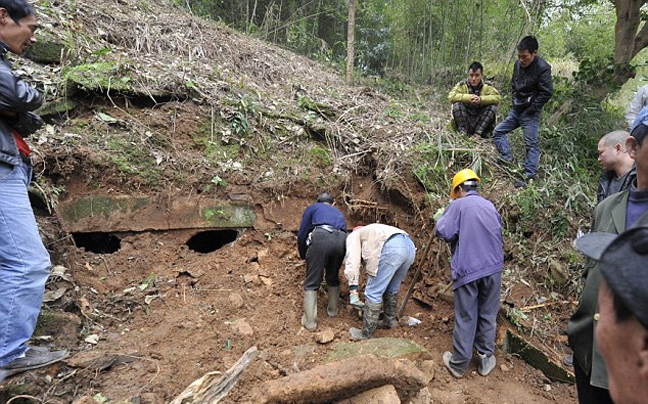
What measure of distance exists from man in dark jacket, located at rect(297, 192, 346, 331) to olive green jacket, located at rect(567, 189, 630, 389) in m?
2.35

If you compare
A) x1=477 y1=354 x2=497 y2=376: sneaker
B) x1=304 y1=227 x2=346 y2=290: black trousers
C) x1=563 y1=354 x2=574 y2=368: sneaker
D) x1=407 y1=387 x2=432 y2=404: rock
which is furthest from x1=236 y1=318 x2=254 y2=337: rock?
x1=563 y1=354 x2=574 y2=368: sneaker

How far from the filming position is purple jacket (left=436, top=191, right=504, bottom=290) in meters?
3.17

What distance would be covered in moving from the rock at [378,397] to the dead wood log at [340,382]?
26 mm

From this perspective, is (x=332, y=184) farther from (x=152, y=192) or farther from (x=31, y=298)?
(x=31, y=298)

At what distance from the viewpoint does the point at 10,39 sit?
223 centimetres

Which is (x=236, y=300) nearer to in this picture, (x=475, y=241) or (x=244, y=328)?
(x=244, y=328)

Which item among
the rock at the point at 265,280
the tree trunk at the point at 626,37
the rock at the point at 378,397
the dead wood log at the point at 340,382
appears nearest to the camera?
the dead wood log at the point at 340,382

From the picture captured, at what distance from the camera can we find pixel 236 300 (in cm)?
374

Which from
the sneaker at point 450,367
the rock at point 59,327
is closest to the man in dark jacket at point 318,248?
the sneaker at point 450,367

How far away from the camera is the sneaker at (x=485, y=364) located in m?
3.32

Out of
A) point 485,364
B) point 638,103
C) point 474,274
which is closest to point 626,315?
point 474,274

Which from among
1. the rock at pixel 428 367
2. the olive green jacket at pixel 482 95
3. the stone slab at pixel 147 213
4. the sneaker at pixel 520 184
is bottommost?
the rock at pixel 428 367

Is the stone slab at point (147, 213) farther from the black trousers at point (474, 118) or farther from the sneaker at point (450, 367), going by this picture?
the black trousers at point (474, 118)

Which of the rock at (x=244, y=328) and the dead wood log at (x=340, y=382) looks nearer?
the dead wood log at (x=340, y=382)
